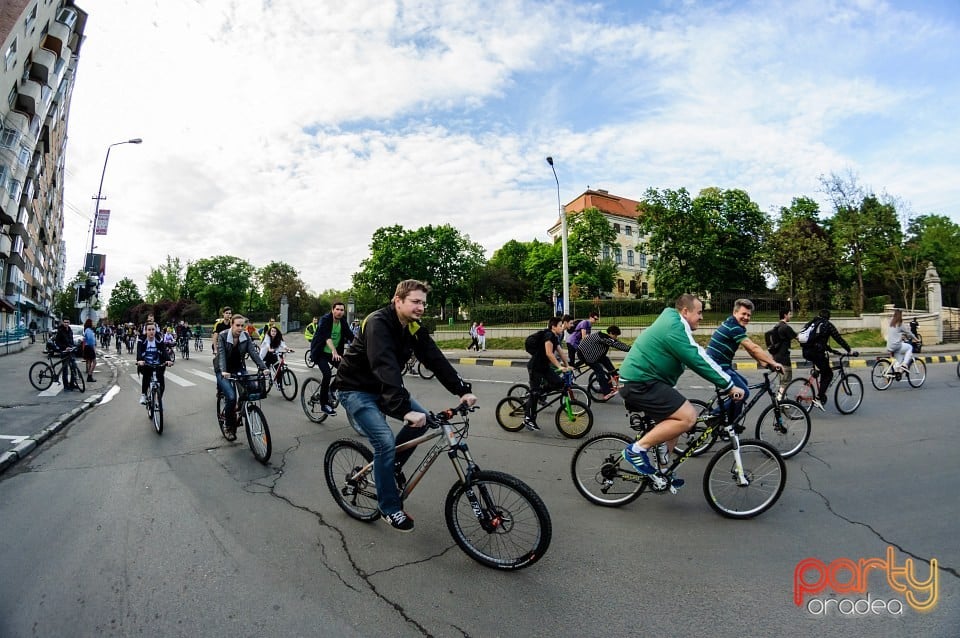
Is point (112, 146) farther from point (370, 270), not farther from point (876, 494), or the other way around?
point (370, 270)

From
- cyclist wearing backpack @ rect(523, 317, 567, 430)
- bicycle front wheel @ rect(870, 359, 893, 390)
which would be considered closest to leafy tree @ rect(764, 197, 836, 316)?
bicycle front wheel @ rect(870, 359, 893, 390)

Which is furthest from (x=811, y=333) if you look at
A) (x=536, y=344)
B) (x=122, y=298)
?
(x=122, y=298)

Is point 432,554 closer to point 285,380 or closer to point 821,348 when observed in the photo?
point 821,348

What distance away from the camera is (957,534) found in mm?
3582

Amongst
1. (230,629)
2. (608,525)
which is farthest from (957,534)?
(230,629)

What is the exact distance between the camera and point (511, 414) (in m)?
7.36

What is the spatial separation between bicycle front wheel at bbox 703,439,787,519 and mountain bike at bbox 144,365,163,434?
775 centimetres

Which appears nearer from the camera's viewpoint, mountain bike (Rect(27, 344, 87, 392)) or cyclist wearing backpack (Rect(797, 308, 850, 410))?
cyclist wearing backpack (Rect(797, 308, 850, 410))

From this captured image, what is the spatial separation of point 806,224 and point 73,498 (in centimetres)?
4076

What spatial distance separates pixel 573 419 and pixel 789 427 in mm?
2696

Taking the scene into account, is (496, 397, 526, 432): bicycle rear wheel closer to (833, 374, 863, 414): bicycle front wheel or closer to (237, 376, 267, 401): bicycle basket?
(237, 376, 267, 401): bicycle basket

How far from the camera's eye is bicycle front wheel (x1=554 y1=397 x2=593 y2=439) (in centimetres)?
684

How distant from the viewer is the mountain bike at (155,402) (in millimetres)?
7383

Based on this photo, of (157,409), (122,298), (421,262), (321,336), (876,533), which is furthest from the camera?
(122,298)
